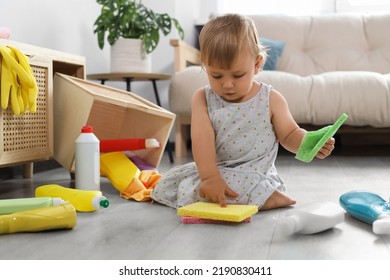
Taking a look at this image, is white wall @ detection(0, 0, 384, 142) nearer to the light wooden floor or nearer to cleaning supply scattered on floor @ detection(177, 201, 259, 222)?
the light wooden floor

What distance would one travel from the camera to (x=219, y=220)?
109 centimetres

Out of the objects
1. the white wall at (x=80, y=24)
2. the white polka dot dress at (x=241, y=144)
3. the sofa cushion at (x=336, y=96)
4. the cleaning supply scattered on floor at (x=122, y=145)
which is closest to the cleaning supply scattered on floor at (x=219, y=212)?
the white polka dot dress at (x=241, y=144)

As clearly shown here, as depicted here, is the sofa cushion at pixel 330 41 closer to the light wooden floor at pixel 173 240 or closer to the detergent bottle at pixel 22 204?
the light wooden floor at pixel 173 240

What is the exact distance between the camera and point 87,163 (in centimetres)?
147

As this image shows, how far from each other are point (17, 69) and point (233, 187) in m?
0.69

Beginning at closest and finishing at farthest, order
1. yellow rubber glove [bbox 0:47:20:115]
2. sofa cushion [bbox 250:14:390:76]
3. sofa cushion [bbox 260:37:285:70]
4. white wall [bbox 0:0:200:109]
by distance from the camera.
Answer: yellow rubber glove [bbox 0:47:20:115], white wall [bbox 0:0:200:109], sofa cushion [bbox 260:37:285:70], sofa cushion [bbox 250:14:390:76]

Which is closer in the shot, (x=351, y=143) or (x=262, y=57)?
(x=262, y=57)

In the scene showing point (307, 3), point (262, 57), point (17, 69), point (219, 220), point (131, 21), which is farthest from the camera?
point (307, 3)

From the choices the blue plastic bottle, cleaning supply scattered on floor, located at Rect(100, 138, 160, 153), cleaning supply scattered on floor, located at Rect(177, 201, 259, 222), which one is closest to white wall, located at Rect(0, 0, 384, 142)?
cleaning supply scattered on floor, located at Rect(100, 138, 160, 153)

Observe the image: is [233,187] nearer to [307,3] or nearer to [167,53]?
[167,53]

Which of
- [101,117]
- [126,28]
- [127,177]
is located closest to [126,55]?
[126,28]

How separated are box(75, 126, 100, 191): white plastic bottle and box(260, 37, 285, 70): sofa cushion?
5.28 feet

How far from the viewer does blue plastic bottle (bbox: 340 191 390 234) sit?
3.17ft

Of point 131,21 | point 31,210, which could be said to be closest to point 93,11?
point 131,21
